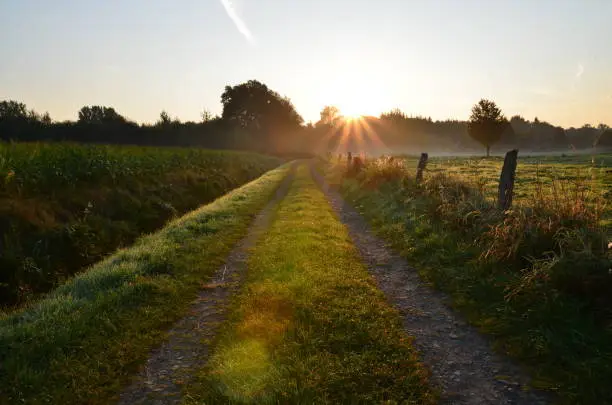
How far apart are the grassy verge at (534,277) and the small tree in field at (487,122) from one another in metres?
55.1

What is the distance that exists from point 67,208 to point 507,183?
12.7 meters

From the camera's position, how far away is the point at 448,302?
269 inches

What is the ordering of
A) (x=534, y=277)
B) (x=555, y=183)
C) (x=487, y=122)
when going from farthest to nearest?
(x=487, y=122) < (x=555, y=183) < (x=534, y=277)

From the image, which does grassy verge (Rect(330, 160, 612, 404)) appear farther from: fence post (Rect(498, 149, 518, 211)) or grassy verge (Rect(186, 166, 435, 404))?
grassy verge (Rect(186, 166, 435, 404))

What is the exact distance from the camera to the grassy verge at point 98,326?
456 centimetres

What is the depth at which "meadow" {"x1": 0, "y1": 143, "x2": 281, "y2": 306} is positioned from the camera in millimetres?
8844

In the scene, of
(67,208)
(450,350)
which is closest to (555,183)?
(450,350)

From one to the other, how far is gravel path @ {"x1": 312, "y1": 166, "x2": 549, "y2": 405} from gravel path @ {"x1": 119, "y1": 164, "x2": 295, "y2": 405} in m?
3.06

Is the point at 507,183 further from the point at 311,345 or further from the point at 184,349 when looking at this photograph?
the point at 184,349

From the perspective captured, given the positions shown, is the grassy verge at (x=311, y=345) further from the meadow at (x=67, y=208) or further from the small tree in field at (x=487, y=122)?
the small tree in field at (x=487, y=122)

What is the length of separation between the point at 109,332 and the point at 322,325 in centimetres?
326

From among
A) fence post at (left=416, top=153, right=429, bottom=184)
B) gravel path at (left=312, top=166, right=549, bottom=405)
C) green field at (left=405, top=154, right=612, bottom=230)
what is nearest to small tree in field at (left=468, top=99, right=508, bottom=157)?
green field at (left=405, top=154, right=612, bottom=230)

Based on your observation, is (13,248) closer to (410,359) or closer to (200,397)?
(200,397)

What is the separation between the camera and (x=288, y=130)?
3976 inches
